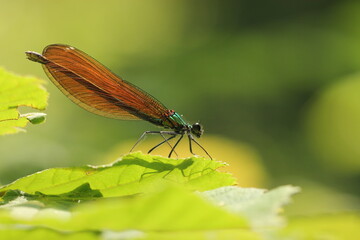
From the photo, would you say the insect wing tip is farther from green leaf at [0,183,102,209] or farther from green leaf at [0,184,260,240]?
green leaf at [0,184,260,240]

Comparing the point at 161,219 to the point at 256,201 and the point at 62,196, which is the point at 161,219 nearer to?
the point at 256,201

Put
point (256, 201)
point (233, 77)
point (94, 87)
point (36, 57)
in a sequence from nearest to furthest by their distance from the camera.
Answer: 1. point (256, 201)
2. point (36, 57)
3. point (94, 87)
4. point (233, 77)

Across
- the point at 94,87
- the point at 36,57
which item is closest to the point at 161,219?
the point at 36,57

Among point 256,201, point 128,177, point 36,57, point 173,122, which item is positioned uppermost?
point 173,122

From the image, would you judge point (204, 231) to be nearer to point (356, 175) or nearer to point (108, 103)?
point (108, 103)

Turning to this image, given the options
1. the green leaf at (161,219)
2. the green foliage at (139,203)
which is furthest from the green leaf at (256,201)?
the green leaf at (161,219)

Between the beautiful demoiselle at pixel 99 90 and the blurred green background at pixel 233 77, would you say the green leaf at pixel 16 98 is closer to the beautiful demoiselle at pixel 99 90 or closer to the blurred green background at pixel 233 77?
the beautiful demoiselle at pixel 99 90

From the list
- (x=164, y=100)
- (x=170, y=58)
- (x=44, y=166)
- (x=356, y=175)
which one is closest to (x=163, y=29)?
(x=170, y=58)
